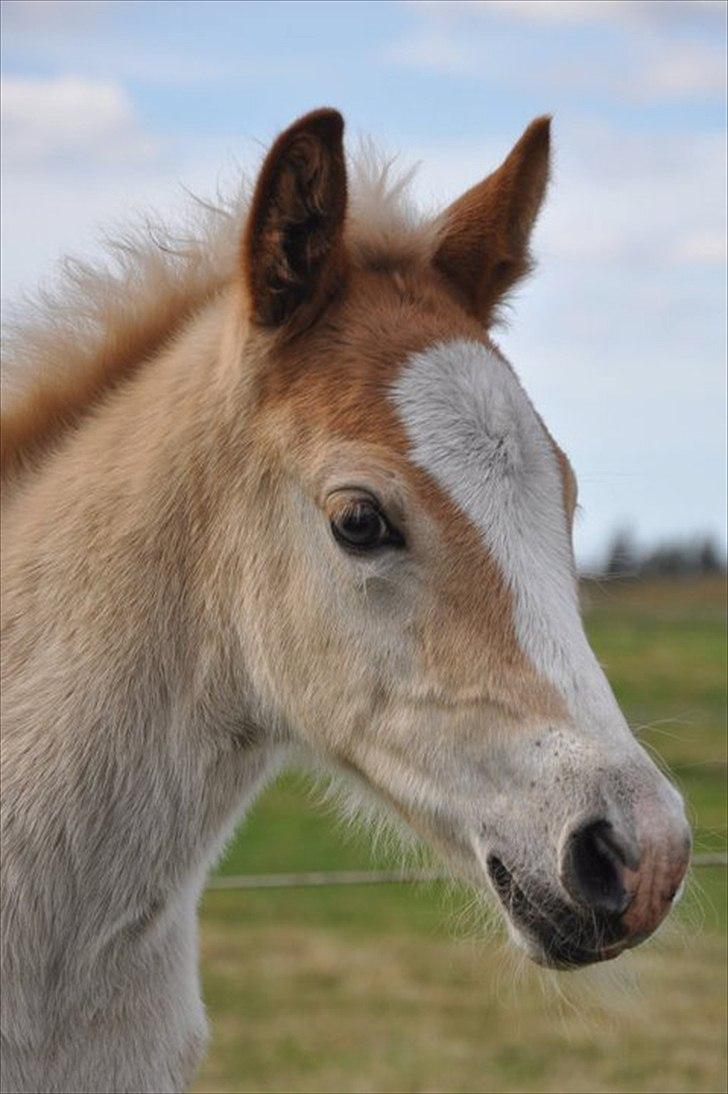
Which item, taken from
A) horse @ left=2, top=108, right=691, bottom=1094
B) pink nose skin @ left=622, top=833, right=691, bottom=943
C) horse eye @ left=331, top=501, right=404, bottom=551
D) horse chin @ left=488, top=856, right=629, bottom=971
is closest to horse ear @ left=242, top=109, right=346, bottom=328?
horse @ left=2, top=108, right=691, bottom=1094

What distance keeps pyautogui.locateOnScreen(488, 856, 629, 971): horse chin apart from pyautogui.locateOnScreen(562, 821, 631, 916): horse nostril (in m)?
0.03

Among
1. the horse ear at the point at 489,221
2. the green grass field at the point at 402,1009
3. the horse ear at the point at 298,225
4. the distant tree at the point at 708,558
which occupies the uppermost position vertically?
the horse ear at the point at 298,225

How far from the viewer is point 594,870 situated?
3.02m

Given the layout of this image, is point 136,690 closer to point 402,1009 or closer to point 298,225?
point 298,225

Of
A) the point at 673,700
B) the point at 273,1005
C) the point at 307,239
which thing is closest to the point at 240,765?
the point at 307,239

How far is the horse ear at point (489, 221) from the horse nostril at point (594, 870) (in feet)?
4.06

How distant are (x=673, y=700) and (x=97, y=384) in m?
21.4

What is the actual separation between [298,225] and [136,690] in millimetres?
928

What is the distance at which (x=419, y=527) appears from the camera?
3236mm

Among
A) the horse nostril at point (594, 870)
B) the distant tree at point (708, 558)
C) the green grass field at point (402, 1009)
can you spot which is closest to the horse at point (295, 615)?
the horse nostril at point (594, 870)

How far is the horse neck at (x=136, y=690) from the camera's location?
354 centimetres

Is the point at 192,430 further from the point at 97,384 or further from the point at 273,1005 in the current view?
the point at 273,1005

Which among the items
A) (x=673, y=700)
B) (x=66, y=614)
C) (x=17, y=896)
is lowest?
(x=673, y=700)

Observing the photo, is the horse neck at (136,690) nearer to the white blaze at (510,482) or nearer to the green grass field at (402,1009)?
the white blaze at (510,482)
